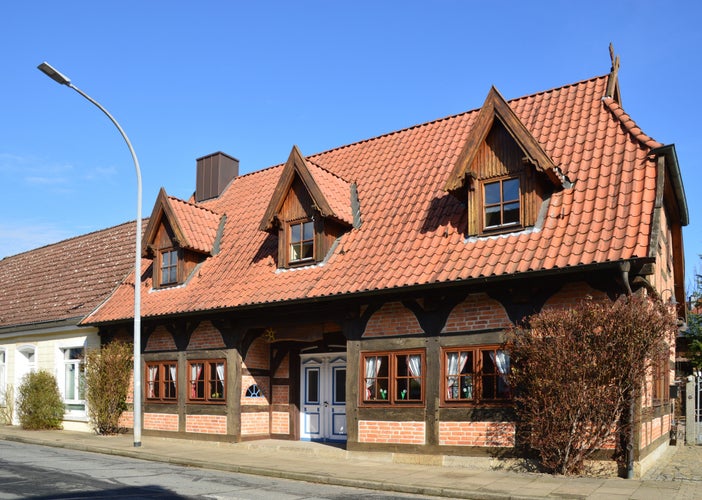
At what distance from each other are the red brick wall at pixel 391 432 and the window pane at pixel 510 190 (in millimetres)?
4758

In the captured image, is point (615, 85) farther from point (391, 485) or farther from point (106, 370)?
point (106, 370)

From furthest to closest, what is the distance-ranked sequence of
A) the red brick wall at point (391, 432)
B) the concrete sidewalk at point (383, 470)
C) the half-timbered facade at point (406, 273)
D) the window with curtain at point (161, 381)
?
the window with curtain at point (161, 381) < the red brick wall at point (391, 432) < the half-timbered facade at point (406, 273) < the concrete sidewalk at point (383, 470)

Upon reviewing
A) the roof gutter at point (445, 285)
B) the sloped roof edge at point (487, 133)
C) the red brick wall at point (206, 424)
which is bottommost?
the red brick wall at point (206, 424)

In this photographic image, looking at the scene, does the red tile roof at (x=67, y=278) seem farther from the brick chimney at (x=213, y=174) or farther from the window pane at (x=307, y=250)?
the window pane at (x=307, y=250)

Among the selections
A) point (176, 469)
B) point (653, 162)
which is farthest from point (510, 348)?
point (176, 469)

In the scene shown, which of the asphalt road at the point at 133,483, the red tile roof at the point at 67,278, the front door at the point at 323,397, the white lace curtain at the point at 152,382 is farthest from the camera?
the red tile roof at the point at 67,278

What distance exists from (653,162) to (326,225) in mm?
7185

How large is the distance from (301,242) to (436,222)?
3667 mm

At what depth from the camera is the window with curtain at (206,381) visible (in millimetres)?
17516

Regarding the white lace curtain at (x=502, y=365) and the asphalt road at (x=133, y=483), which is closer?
the asphalt road at (x=133, y=483)

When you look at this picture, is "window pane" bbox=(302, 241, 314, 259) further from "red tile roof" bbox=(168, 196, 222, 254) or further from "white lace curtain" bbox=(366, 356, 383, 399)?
"red tile roof" bbox=(168, 196, 222, 254)

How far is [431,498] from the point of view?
34.2ft

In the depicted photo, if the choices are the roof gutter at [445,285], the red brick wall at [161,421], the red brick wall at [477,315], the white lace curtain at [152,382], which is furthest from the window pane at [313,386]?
the red brick wall at [477,315]

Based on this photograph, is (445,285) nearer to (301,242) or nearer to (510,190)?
(510,190)
